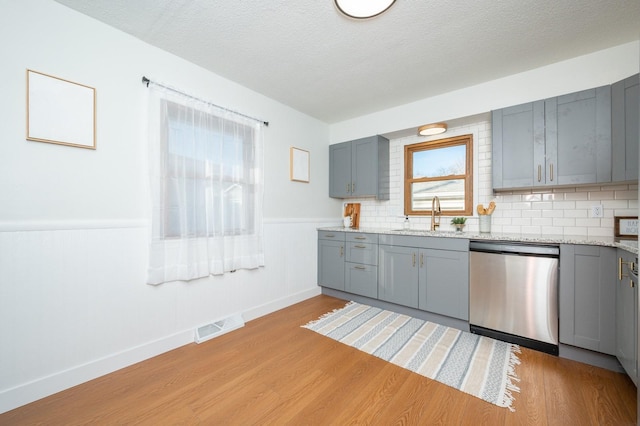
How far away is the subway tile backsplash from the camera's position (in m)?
2.38

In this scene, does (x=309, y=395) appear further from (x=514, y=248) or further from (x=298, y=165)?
(x=298, y=165)

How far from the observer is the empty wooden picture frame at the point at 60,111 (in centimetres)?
168

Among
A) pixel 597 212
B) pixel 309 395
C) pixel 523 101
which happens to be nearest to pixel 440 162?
pixel 523 101

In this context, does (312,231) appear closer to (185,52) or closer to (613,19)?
(185,52)

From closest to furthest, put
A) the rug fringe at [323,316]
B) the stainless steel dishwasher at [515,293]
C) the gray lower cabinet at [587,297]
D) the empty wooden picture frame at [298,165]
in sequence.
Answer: the gray lower cabinet at [587,297]
the stainless steel dishwasher at [515,293]
the rug fringe at [323,316]
the empty wooden picture frame at [298,165]

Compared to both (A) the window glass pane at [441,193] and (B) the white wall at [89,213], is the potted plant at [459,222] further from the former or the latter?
(B) the white wall at [89,213]

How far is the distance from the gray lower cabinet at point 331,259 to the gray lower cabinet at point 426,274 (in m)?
0.60

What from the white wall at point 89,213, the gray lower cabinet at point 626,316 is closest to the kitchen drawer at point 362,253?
the white wall at point 89,213

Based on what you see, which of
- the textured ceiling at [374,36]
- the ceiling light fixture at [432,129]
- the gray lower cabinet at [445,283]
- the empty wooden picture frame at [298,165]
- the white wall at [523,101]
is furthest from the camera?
the empty wooden picture frame at [298,165]

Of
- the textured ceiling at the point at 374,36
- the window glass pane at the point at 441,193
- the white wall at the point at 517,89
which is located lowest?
the window glass pane at the point at 441,193

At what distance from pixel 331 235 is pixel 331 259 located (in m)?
0.34

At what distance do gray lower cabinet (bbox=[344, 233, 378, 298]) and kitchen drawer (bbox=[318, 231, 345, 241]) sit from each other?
0.39 feet

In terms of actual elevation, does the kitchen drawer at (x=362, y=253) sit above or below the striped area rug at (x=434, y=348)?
above

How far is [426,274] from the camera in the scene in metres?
2.83
